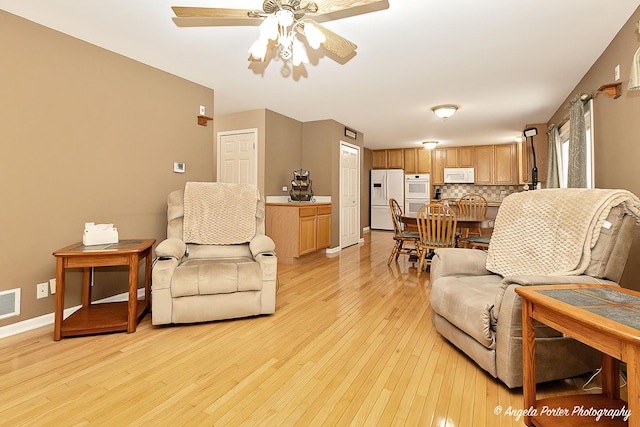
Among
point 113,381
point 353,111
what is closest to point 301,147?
point 353,111

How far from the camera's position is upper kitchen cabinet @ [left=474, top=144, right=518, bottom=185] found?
7441 millimetres

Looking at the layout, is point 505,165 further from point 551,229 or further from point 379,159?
point 551,229

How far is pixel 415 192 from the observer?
27.1 feet

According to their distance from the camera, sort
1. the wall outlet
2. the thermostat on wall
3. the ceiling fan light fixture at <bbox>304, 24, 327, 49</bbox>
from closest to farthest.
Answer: the ceiling fan light fixture at <bbox>304, 24, 327, 49</bbox>
the wall outlet
the thermostat on wall

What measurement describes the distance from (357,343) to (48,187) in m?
2.70

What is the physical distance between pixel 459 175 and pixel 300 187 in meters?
4.83

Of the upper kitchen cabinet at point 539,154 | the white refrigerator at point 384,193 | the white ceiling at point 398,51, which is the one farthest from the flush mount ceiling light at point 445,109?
the white refrigerator at point 384,193

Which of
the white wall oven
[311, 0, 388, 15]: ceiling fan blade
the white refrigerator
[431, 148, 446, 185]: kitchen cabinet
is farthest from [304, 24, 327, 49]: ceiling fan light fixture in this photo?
[431, 148, 446, 185]: kitchen cabinet

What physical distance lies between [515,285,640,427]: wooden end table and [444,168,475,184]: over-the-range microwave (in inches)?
271

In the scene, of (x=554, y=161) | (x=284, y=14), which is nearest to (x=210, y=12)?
(x=284, y=14)

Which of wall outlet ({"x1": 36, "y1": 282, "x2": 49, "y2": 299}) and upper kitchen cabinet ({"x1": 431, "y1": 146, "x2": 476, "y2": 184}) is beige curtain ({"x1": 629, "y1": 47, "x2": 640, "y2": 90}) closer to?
wall outlet ({"x1": 36, "y1": 282, "x2": 49, "y2": 299})

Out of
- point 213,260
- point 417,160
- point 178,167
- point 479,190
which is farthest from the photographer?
point 417,160

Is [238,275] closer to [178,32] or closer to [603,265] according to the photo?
[178,32]

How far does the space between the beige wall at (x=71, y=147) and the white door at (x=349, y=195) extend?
3082 millimetres
